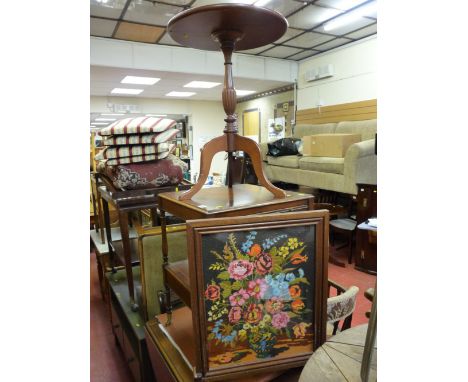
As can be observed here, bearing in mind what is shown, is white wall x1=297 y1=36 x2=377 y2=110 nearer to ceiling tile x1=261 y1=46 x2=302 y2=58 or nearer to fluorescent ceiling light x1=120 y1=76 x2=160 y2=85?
ceiling tile x1=261 y1=46 x2=302 y2=58

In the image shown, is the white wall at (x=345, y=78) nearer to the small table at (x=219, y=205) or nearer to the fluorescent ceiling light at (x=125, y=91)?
the fluorescent ceiling light at (x=125, y=91)

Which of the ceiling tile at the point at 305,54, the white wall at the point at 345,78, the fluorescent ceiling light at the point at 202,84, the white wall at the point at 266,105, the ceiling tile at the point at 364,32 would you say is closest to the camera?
the ceiling tile at the point at 364,32

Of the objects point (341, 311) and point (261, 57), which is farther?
point (261, 57)

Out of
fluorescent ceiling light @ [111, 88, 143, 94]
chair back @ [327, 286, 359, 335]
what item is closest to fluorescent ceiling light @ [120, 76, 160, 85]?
fluorescent ceiling light @ [111, 88, 143, 94]

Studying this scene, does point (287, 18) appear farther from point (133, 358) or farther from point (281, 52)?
point (133, 358)

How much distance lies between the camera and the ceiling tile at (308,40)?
5285 millimetres

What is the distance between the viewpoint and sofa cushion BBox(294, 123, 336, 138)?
578 cm

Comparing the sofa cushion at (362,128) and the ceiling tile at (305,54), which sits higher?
the ceiling tile at (305,54)

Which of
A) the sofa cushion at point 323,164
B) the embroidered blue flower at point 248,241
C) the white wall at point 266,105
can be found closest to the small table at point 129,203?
the embroidered blue flower at point 248,241

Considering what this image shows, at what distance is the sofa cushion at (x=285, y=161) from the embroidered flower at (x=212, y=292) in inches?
159
